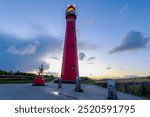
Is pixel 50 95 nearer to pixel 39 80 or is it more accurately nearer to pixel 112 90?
pixel 112 90

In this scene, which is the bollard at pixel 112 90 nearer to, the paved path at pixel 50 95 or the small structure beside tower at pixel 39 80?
the paved path at pixel 50 95

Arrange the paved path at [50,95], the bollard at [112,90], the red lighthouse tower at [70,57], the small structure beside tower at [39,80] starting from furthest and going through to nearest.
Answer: the red lighthouse tower at [70,57] < the small structure beside tower at [39,80] < the bollard at [112,90] < the paved path at [50,95]

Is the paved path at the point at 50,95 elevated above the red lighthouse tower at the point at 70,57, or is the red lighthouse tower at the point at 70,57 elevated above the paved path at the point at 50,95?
the red lighthouse tower at the point at 70,57

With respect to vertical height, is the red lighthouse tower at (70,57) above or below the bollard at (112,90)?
above

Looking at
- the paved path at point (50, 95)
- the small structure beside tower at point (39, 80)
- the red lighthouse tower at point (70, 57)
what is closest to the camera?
the paved path at point (50, 95)

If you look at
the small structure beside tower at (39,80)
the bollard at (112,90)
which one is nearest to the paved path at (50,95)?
the bollard at (112,90)

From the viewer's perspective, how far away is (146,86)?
1530 centimetres

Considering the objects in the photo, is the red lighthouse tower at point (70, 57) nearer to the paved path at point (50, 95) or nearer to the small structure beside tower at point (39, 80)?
the small structure beside tower at point (39, 80)

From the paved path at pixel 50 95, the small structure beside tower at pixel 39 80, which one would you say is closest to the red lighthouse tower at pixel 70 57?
the small structure beside tower at pixel 39 80

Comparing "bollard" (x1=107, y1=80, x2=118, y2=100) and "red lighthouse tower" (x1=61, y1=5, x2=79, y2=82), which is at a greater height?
"red lighthouse tower" (x1=61, y1=5, x2=79, y2=82)

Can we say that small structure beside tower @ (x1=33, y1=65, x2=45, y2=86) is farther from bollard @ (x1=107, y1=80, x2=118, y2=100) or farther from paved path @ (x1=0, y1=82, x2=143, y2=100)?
bollard @ (x1=107, y1=80, x2=118, y2=100)

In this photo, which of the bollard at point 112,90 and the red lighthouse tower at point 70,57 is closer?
the bollard at point 112,90

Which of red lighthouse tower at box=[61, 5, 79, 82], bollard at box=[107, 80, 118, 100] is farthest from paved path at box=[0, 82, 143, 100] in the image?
red lighthouse tower at box=[61, 5, 79, 82]

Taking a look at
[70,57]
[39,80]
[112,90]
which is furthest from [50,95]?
[70,57]
